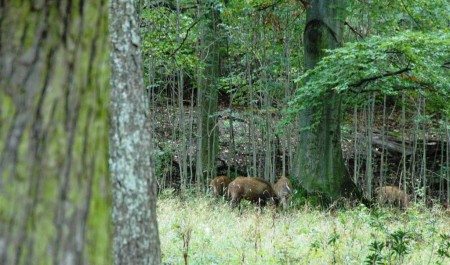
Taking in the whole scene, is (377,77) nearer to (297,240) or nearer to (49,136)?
(297,240)

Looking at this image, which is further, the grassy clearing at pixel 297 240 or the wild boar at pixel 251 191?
the wild boar at pixel 251 191

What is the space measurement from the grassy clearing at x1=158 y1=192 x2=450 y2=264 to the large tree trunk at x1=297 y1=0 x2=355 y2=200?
10.3ft

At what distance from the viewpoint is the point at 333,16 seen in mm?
13719

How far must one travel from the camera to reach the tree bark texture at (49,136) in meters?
1.88

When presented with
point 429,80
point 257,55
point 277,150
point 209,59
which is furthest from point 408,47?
point 277,150

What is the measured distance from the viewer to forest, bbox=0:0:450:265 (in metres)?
1.92

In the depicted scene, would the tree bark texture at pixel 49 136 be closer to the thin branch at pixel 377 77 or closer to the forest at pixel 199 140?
the forest at pixel 199 140

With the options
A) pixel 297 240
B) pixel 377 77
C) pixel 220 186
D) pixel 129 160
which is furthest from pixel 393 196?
pixel 129 160

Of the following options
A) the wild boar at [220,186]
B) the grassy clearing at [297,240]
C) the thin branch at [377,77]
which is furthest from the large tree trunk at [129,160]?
the wild boar at [220,186]

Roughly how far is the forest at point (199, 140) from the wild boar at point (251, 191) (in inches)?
1.6

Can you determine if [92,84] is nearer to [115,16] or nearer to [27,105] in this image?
[27,105]

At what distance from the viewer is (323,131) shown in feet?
46.6

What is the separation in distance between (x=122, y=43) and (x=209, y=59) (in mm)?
15807

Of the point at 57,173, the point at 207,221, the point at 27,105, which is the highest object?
the point at 27,105
